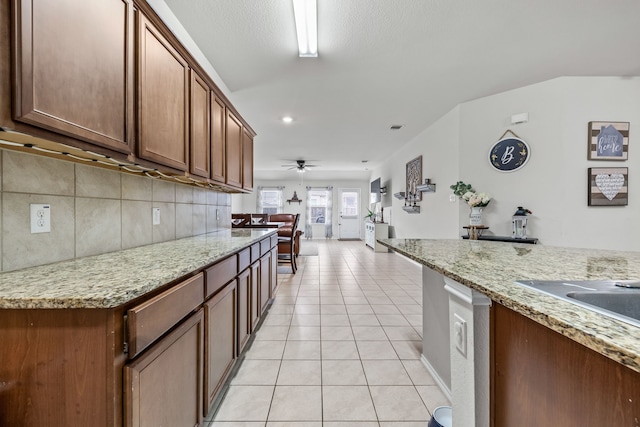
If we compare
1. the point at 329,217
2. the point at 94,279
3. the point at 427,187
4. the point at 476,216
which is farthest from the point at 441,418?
the point at 329,217

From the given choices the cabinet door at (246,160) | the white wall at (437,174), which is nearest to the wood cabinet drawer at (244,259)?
the cabinet door at (246,160)

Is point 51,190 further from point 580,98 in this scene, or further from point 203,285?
point 580,98

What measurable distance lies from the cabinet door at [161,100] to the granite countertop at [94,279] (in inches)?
20.9

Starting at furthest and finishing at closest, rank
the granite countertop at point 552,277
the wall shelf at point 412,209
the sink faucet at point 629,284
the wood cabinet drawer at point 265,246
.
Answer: the wall shelf at point 412,209 → the wood cabinet drawer at point 265,246 → the sink faucet at point 629,284 → the granite countertop at point 552,277

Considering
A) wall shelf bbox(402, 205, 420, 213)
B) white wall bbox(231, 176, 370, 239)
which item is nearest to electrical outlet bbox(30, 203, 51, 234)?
wall shelf bbox(402, 205, 420, 213)

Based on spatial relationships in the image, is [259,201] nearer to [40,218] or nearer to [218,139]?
[218,139]

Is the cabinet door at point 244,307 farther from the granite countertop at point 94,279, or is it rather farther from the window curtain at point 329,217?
the window curtain at point 329,217

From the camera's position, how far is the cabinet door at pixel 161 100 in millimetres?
1298

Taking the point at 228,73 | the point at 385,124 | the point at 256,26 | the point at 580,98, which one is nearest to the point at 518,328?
the point at 256,26

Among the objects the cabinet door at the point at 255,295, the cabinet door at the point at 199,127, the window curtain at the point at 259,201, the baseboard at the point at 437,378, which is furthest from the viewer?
the window curtain at the point at 259,201

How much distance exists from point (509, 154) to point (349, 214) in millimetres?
7214

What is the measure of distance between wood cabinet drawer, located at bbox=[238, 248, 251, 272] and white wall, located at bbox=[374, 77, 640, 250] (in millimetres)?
3115

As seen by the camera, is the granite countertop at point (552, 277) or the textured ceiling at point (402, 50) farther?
the textured ceiling at point (402, 50)

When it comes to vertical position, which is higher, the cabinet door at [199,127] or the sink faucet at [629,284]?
the cabinet door at [199,127]
